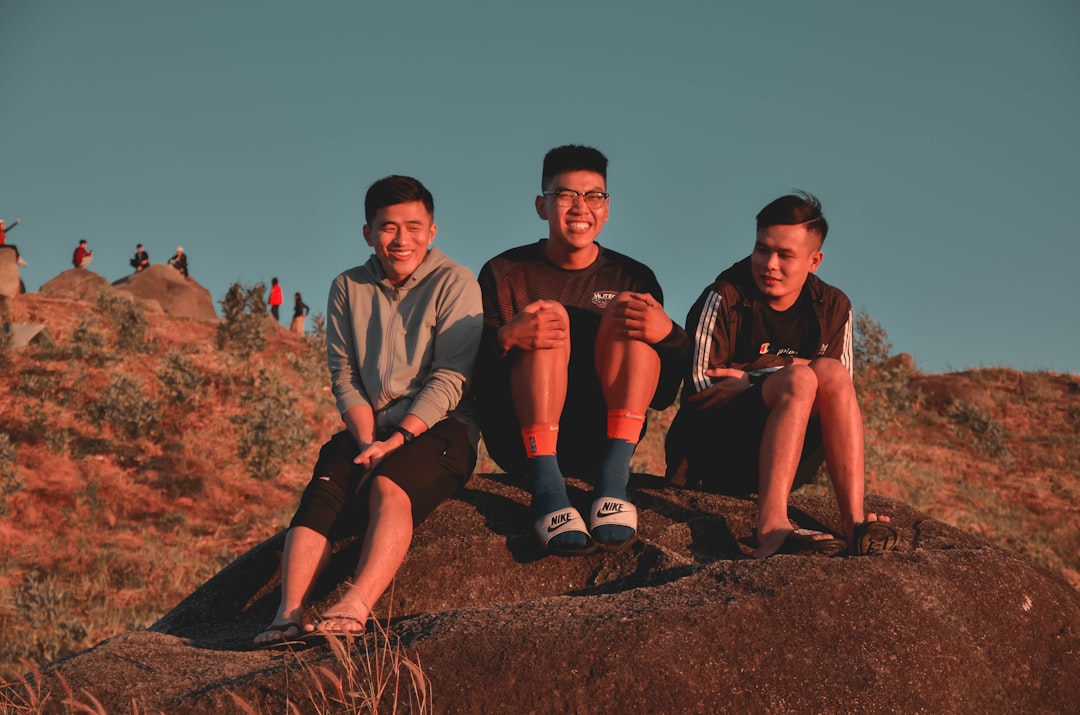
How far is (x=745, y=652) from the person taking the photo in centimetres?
310

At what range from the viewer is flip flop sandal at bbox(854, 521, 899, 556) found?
3.82 meters

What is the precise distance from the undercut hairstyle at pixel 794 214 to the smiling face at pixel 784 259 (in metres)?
0.02

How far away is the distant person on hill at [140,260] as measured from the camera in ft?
110

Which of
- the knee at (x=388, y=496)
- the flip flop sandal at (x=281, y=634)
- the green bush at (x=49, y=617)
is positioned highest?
the knee at (x=388, y=496)

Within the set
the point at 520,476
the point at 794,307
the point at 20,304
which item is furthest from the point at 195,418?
the point at 794,307

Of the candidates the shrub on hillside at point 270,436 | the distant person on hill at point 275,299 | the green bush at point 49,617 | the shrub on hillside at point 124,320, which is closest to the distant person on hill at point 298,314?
the distant person on hill at point 275,299

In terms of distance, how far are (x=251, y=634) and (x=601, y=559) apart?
164cm

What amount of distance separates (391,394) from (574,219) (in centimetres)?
136

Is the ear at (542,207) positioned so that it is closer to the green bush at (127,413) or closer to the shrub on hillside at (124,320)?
the green bush at (127,413)

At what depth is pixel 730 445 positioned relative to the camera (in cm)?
482

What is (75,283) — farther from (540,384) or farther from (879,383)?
(540,384)

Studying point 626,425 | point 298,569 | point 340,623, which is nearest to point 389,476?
point 298,569

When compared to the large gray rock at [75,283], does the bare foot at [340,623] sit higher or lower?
lower

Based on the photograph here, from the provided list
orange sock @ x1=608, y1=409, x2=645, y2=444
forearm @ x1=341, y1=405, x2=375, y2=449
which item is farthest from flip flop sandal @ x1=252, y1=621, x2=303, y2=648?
orange sock @ x1=608, y1=409, x2=645, y2=444
